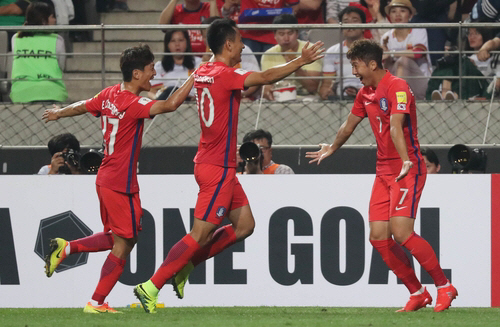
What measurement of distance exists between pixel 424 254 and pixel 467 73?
4.41 metres

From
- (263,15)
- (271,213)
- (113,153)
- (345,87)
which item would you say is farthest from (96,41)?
(113,153)

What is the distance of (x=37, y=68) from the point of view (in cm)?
1130

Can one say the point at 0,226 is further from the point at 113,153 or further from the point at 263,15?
the point at 263,15

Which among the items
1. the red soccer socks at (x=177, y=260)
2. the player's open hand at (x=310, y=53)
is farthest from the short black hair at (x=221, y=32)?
the red soccer socks at (x=177, y=260)

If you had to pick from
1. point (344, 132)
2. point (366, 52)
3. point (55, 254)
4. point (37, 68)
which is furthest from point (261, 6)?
point (55, 254)

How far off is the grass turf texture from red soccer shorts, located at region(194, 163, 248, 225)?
2.54 ft

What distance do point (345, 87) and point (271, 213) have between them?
112 inches

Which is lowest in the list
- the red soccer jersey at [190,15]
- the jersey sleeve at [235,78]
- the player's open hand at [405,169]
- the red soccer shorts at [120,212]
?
the red soccer shorts at [120,212]

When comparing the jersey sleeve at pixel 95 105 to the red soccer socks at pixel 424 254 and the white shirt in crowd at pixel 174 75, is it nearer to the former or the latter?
the red soccer socks at pixel 424 254

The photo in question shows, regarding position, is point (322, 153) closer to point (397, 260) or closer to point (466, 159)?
point (397, 260)

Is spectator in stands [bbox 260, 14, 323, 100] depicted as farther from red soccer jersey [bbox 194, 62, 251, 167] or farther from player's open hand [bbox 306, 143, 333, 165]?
red soccer jersey [bbox 194, 62, 251, 167]

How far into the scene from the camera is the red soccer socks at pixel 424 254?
699 centimetres

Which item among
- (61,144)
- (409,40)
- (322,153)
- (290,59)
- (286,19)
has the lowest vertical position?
(322,153)

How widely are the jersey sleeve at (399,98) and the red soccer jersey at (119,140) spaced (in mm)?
1942
